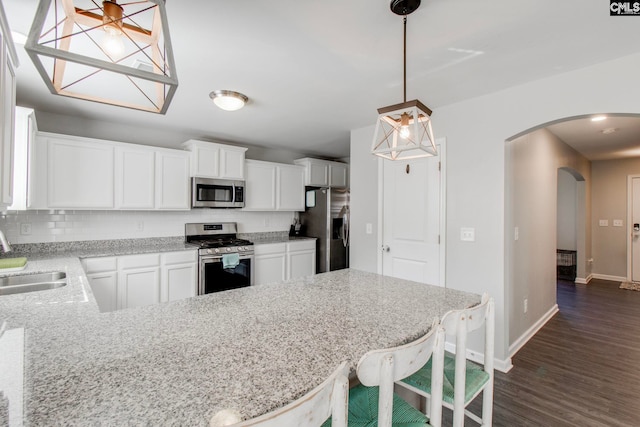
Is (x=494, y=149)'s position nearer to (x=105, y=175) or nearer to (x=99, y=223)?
(x=105, y=175)

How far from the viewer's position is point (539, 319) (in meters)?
3.48

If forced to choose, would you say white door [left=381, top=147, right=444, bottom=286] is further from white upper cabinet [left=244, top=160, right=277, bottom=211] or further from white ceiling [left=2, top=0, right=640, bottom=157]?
white upper cabinet [left=244, top=160, right=277, bottom=211]

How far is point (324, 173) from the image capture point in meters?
5.12

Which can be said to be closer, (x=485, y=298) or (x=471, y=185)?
(x=485, y=298)

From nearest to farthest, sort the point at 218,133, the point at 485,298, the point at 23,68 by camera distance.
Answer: the point at 485,298 < the point at 23,68 < the point at 218,133

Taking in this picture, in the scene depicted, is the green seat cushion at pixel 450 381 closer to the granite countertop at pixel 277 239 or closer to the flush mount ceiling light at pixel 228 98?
the flush mount ceiling light at pixel 228 98

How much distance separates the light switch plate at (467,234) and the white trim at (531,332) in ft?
3.45

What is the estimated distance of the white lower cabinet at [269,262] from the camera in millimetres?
4117

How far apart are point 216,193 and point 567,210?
6544 mm

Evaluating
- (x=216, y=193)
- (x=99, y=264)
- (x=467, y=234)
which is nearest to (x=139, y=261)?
(x=99, y=264)

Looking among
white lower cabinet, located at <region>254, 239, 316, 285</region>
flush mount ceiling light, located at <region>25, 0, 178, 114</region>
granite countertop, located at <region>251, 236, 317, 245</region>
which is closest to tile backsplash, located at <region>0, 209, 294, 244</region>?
granite countertop, located at <region>251, 236, 317, 245</region>

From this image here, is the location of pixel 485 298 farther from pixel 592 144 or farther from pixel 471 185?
pixel 592 144

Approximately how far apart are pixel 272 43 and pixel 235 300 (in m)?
1.52

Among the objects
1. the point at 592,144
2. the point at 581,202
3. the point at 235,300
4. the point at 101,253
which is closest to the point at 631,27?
the point at 235,300
